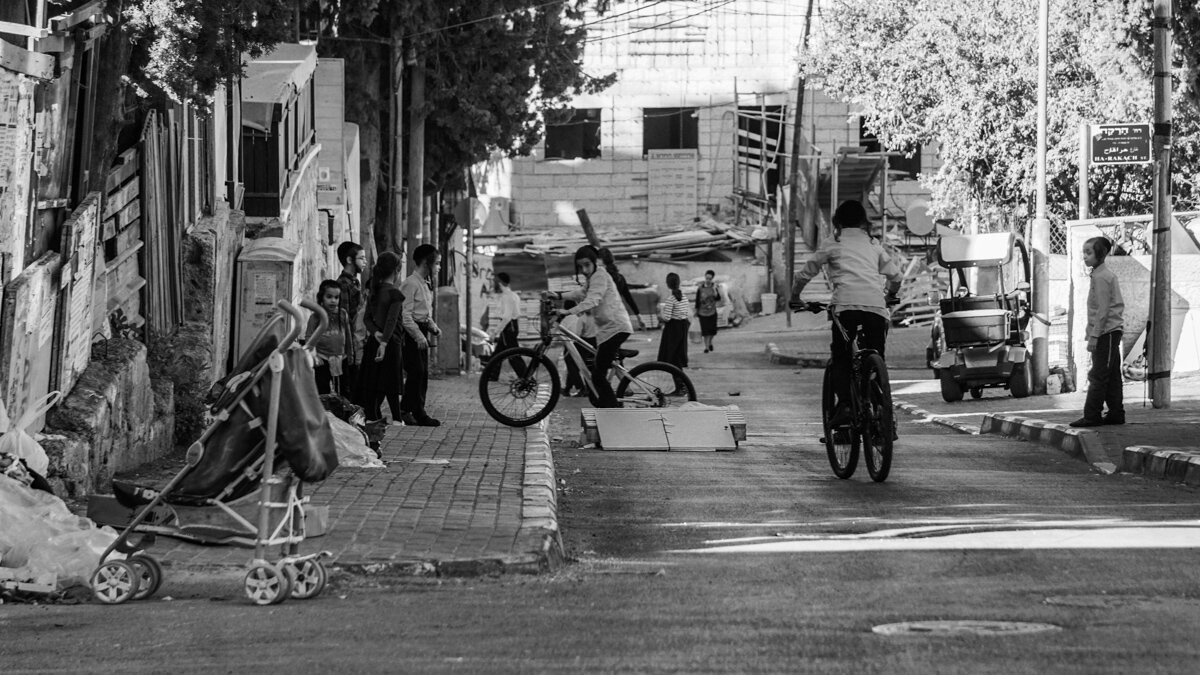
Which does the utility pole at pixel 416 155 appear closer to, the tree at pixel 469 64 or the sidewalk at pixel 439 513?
the tree at pixel 469 64

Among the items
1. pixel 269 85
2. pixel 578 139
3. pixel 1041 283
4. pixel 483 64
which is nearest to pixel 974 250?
pixel 1041 283

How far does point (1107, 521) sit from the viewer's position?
9.20m

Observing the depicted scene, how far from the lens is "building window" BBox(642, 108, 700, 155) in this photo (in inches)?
2200

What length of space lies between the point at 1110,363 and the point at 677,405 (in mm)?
3829

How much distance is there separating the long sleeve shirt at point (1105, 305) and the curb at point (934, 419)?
187 cm

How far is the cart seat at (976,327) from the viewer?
70.7 ft

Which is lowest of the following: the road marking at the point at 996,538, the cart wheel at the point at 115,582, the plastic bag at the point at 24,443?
the road marking at the point at 996,538

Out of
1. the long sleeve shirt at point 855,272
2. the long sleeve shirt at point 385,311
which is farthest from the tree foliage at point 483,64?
the long sleeve shirt at point 855,272

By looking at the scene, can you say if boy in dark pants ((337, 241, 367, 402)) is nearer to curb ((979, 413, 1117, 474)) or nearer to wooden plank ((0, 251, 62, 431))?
wooden plank ((0, 251, 62, 431))

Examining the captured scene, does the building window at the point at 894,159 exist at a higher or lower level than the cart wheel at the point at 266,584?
higher

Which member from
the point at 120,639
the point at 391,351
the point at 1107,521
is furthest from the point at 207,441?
the point at 391,351

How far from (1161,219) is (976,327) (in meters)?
4.56

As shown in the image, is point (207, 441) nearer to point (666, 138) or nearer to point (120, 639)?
point (120, 639)

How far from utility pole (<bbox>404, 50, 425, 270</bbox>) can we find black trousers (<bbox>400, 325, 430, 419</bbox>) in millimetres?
11464
